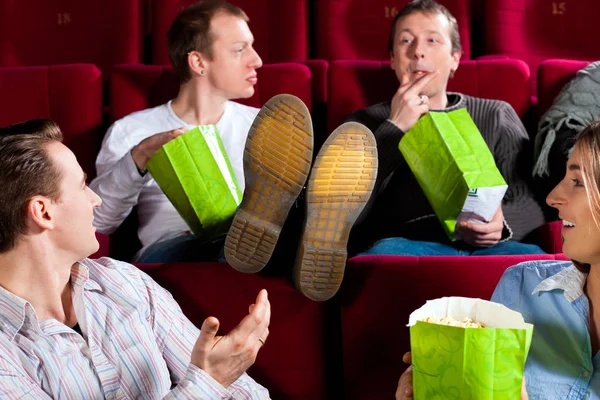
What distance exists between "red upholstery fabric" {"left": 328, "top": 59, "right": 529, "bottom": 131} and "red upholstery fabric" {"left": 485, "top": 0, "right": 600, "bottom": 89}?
0.22 m

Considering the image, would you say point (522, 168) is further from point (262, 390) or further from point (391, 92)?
point (262, 390)

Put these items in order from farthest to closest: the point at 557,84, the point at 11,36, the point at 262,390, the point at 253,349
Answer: the point at 11,36 → the point at 557,84 → the point at 262,390 → the point at 253,349

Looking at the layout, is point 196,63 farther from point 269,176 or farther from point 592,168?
point 592,168

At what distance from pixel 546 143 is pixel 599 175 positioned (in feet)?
2.02

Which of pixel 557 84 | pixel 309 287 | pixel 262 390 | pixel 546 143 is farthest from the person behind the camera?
pixel 557 84

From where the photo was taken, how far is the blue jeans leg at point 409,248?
4.49 ft

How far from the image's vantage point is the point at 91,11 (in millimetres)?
1987

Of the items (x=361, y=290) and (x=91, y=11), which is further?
(x=91, y=11)

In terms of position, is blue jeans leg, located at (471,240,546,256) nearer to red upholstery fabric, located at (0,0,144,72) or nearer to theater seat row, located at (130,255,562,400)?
theater seat row, located at (130,255,562,400)

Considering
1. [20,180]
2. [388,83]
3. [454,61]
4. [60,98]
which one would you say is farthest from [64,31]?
[20,180]

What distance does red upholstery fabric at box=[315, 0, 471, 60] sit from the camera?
195 cm

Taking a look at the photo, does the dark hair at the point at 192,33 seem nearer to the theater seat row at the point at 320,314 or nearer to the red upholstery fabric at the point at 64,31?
the red upholstery fabric at the point at 64,31

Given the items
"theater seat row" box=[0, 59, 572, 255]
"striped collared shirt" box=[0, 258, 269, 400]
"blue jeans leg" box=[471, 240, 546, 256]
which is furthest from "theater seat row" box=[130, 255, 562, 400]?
"theater seat row" box=[0, 59, 572, 255]

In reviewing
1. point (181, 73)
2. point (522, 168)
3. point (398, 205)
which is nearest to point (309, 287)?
point (398, 205)
